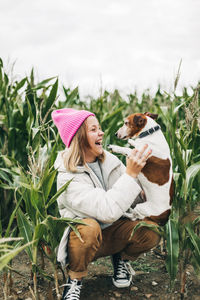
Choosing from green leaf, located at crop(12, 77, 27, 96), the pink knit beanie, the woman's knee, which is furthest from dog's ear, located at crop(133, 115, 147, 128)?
green leaf, located at crop(12, 77, 27, 96)

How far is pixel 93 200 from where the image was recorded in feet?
6.32

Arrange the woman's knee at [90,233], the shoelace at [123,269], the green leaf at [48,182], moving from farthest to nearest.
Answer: the shoelace at [123,269]
the woman's knee at [90,233]
the green leaf at [48,182]

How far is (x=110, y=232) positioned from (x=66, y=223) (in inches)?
18.5

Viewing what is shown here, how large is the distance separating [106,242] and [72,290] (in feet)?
1.35

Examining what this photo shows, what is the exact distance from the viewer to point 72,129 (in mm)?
2082

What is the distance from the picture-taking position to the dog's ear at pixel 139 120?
199 cm

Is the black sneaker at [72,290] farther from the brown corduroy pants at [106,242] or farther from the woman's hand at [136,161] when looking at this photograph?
the woman's hand at [136,161]

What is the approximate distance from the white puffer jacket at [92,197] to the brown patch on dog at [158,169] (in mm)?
135

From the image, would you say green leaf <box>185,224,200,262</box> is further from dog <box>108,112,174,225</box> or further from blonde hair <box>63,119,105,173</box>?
blonde hair <box>63,119,105,173</box>

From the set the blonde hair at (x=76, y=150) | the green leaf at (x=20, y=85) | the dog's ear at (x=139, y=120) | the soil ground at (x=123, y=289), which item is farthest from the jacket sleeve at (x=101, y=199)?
the green leaf at (x=20, y=85)

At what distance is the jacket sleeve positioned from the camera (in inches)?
73.9

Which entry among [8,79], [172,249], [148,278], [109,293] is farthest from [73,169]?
[8,79]

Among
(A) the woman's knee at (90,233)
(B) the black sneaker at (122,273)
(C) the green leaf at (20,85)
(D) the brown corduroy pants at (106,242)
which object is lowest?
(B) the black sneaker at (122,273)

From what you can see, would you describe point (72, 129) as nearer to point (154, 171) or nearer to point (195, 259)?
point (154, 171)
